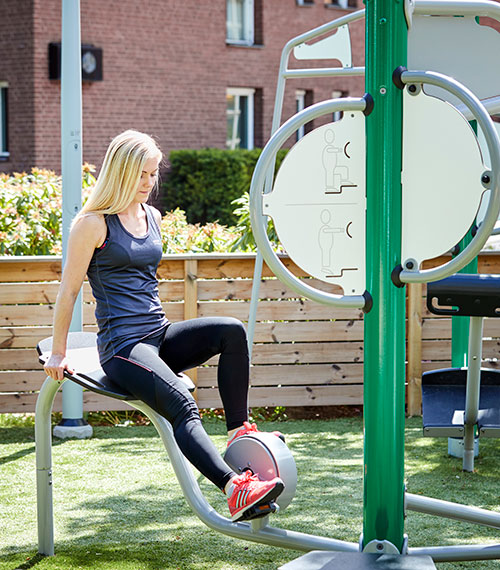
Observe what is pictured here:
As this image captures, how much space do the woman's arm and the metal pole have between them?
214cm

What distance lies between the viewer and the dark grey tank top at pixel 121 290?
3.64 m

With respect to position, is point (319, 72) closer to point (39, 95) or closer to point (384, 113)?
point (384, 113)

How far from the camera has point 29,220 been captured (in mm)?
7004

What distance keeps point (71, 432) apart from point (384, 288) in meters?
3.53

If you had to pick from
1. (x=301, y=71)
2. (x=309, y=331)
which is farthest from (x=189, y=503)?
(x=309, y=331)

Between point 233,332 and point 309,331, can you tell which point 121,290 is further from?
point 309,331

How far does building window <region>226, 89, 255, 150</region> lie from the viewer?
19953 mm

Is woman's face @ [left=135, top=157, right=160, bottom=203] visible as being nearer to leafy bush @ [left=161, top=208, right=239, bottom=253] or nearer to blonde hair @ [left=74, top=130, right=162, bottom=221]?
blonde hair @ [left=74, top=130, right=162, bottom=221]

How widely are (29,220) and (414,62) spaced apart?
3323mm

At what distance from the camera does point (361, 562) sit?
2674mm

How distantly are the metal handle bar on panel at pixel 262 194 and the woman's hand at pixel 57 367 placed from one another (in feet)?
3.66

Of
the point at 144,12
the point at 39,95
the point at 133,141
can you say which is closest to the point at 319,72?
the point at 133,141

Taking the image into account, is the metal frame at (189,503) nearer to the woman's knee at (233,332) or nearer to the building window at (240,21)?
the woman's knee at (233,332)

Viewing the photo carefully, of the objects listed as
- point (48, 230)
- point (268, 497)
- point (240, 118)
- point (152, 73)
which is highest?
point (152, 73)
